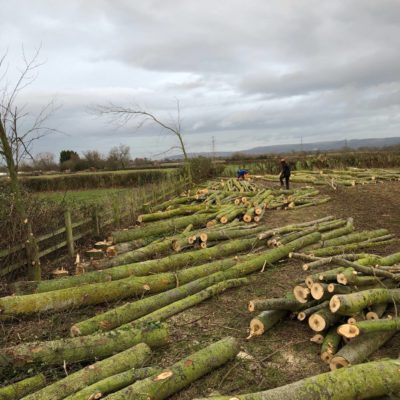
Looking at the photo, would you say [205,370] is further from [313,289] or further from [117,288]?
[117,288]

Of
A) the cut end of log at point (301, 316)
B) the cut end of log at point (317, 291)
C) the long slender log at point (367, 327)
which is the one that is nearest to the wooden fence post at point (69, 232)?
the cut end of log at point (301, 316)

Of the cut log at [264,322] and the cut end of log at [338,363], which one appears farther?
the cut log at [264,322]

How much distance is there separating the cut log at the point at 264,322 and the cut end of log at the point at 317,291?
2.11 feet

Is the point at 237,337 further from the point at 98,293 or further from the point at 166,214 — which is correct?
the point at 166,214

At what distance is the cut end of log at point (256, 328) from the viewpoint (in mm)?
4773

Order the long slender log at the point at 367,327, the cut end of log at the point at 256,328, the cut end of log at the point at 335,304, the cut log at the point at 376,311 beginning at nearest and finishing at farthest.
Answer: the long slender log at the point at 367,327 → the cut end of log at the point at 335,304 → the cut log at the point at 376,311 → the cut end of log at the point at 256,328

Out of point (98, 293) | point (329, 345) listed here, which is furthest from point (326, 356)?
point (98, 293)

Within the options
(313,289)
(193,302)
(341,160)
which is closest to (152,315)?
(193,302)

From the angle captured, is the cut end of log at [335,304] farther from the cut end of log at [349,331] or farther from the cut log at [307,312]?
the cut log at [307,312]

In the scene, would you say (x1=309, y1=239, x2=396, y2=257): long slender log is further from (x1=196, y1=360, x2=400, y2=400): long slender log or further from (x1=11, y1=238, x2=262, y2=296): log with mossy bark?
(x1=196, y1=360, x2=400, y2=400): long slender log

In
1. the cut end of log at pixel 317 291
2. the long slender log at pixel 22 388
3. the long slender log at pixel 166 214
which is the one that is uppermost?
the long slender log at pixel 166 214

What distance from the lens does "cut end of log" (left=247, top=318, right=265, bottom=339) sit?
15.7 feet

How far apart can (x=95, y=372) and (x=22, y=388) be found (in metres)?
0.70

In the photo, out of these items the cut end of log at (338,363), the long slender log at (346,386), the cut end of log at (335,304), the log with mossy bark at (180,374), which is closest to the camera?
A: the long slender log at (346,386)
